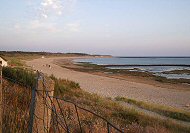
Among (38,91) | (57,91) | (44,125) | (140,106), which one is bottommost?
(140,106)

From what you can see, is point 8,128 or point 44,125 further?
point 8,128

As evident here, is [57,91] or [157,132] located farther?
[57,91]

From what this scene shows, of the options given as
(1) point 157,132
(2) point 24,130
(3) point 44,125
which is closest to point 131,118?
(1) point 157,132

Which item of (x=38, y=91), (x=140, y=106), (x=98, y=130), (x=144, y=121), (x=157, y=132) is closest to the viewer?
(x=38, y=91)

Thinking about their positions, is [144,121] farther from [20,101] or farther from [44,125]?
[44,125]

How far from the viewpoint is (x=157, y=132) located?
7.33m

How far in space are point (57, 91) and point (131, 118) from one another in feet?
13.3

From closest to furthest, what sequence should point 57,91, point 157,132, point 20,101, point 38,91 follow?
point 38,91 < point 20,101 < point 157,132 < point 57,91

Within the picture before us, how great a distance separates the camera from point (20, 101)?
6.09 metres

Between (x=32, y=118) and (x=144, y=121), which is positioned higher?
(x=32, y=118)

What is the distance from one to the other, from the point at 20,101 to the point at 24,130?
2.19 m

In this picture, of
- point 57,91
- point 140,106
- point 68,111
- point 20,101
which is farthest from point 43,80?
point 140,106

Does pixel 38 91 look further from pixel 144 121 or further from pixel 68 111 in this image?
pixel 144 121

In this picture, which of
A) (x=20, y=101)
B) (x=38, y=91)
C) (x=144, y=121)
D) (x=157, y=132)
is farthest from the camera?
(x=144, y=121)
